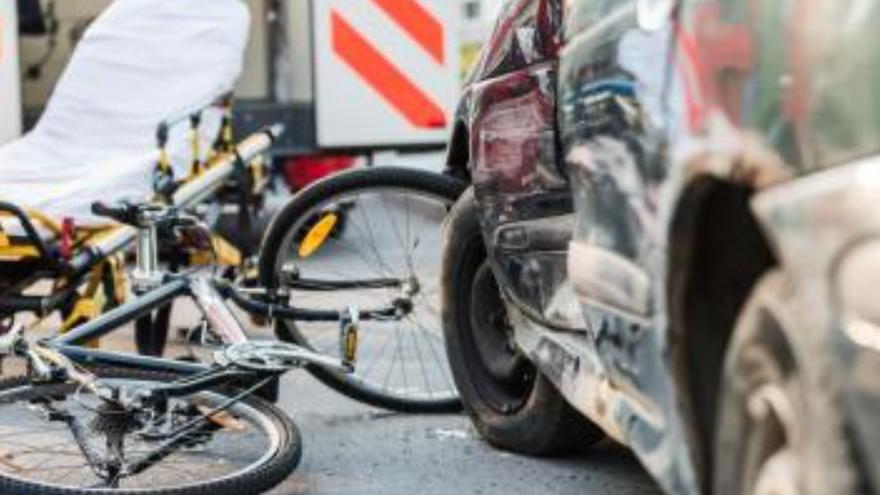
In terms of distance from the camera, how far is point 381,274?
5145mm

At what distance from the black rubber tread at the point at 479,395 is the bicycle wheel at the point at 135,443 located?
0.66 m

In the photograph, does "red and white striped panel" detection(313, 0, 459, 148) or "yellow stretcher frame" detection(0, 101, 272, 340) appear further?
"red and white striped panel" detection(313, 0, 459, 148)

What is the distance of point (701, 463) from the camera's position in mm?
2574

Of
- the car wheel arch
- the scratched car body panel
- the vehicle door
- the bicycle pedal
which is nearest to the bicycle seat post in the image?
→ the bicycle pedal

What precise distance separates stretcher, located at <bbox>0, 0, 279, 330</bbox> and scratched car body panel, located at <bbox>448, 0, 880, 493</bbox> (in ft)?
5.74

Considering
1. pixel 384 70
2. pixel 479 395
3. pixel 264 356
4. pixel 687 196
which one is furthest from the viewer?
pixel 384 70

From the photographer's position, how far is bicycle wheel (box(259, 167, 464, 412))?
5066 mm

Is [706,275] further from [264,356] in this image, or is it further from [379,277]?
[379,277]

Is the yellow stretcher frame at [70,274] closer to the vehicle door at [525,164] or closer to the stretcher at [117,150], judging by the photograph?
the stretcher at [117,150]

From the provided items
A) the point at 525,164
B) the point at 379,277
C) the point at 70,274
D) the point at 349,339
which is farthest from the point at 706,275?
the point at 70,274

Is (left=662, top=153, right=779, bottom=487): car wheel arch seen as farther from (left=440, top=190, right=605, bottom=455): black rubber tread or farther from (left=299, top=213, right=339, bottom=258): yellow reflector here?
(left=299, top=213, right=339, bottom=258): yellow reflector

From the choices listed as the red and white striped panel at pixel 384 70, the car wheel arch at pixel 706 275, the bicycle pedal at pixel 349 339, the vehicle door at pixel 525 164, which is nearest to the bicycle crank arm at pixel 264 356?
the bicycle pedal at pixel 349 339

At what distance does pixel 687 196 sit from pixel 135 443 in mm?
1872

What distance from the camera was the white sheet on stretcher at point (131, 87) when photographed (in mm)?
6012
